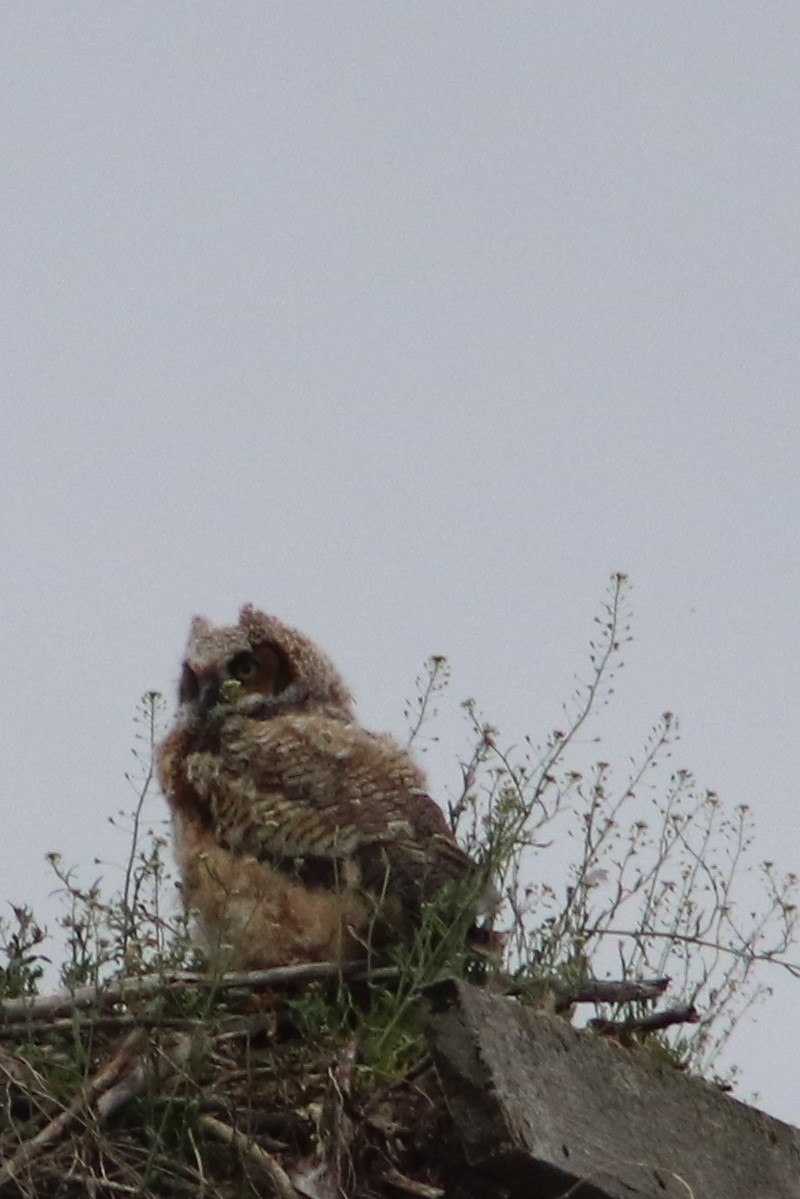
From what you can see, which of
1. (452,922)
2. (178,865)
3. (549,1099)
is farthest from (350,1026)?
(178,865)

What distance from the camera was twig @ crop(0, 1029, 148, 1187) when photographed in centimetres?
361

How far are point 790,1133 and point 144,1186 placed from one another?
1492 millimetres

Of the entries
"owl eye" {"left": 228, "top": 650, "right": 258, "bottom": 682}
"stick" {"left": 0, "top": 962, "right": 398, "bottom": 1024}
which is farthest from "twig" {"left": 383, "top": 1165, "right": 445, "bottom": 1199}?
"owl eye" {"left": 228, "top": 650, "right": 258, "bottom": 682}

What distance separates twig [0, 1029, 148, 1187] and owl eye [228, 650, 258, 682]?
151 cm

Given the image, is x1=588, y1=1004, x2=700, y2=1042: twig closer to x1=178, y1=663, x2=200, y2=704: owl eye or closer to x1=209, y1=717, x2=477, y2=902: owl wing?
x1=209, y1=717, x2=477, y2=902: owl wing

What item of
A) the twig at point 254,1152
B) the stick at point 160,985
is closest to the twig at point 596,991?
the stick at point 160,985

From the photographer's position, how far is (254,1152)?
143 inches

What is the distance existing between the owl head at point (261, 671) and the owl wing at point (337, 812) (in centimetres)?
37

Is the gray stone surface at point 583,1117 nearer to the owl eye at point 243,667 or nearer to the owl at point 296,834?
the owl at point 296,834

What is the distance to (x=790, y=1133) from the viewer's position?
165 inches

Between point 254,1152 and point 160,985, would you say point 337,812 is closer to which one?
point 160,985

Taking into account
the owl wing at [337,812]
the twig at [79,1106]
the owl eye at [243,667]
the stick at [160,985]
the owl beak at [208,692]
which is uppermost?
the owl eye at [243,667]

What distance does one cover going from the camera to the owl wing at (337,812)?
421 cm

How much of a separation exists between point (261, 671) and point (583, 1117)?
1.99 metres
